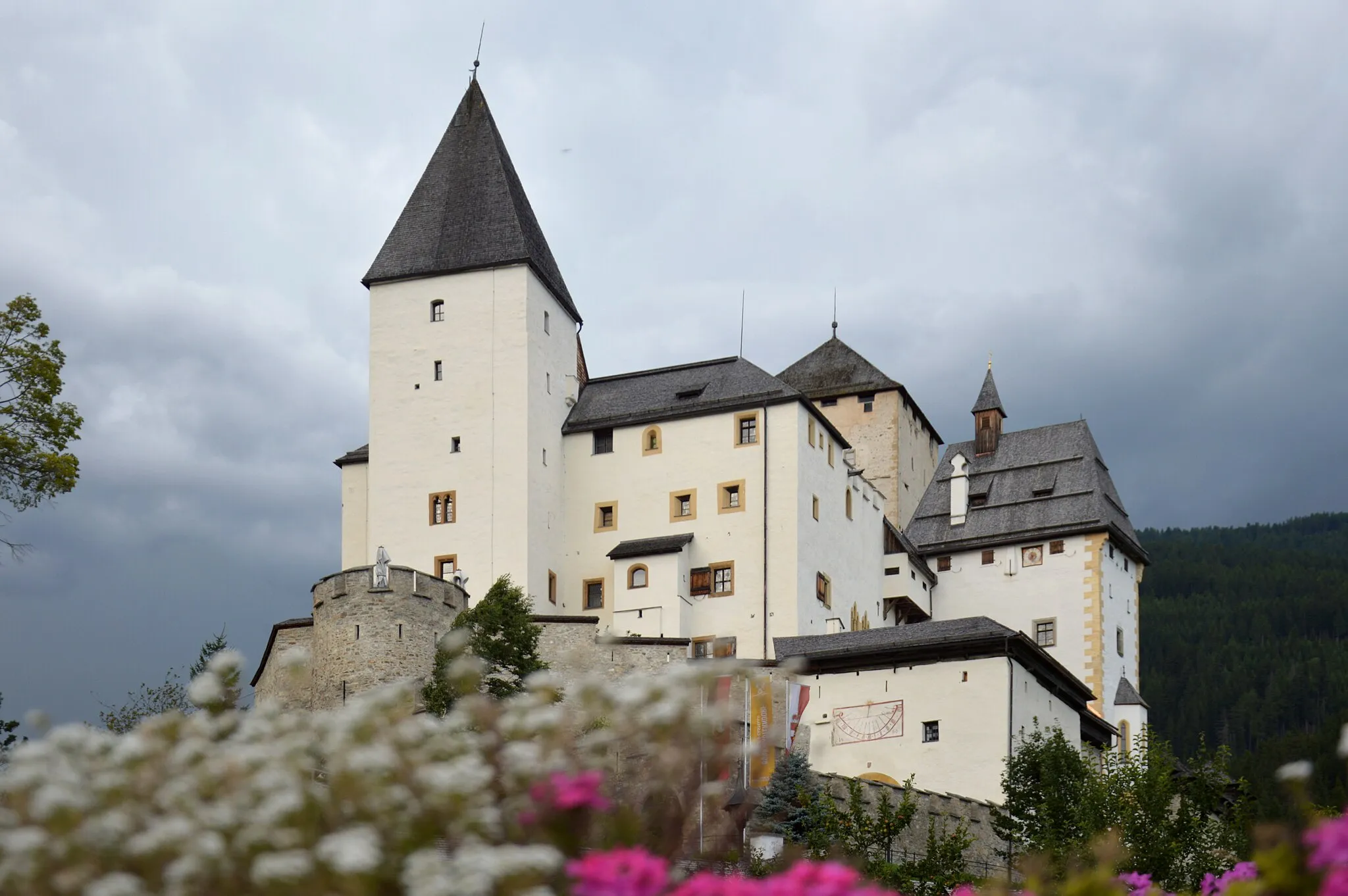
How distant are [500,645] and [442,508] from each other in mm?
12330

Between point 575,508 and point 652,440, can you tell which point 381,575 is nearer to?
point 575,508

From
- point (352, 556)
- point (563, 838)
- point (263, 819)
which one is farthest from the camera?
point (352, 556)

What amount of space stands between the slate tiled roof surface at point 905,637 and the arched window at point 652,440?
11566 mm

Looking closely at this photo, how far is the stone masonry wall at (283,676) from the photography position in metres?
45.8

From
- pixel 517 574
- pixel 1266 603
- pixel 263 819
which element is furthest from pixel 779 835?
pixel 1266 603

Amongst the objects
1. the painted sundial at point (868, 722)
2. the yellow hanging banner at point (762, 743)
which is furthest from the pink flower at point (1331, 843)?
the painted sundial at point (868, 722)

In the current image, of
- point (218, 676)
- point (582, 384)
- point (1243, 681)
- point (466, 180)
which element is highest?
point (466, 180)

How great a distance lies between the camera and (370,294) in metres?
56.8

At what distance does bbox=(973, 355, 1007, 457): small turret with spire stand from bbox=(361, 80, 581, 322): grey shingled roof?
20682 mm

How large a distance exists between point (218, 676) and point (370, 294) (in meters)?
48.7

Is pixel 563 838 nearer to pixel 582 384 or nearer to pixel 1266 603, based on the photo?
pixel 582 384

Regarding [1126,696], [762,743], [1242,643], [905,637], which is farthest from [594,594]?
[1242,643]

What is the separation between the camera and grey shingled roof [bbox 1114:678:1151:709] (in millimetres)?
61875

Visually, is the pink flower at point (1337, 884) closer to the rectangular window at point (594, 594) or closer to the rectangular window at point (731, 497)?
the rectangular window at point (731, 497)
